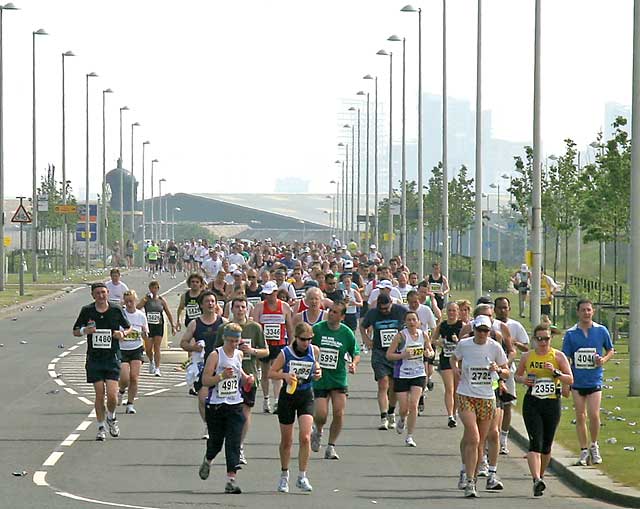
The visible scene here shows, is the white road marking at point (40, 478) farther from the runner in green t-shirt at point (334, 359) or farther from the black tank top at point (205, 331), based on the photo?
the runner in green t-shirt at point (334, 359)

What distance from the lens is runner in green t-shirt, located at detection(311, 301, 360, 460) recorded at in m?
18.8

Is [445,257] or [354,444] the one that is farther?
[445,257]

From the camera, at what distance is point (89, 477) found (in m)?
17.1

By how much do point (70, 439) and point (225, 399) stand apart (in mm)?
4583

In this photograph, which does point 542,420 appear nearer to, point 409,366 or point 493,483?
point 493,483

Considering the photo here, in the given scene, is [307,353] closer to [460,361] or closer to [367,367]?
[460,361]

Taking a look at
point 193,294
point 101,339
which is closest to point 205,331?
point 101,339

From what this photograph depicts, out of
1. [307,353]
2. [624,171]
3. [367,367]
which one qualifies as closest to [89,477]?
[307,353]

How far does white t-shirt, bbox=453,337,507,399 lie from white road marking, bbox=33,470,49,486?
3976mm

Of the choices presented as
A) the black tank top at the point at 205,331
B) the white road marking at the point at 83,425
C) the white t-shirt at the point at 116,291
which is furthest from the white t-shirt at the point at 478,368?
the white t-shirt at the point at 116,291

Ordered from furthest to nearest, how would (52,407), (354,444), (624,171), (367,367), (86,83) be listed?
(86,83)
(624,171)
(367,367)
(52,407)
(354,444)

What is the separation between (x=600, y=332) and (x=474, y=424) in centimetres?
248

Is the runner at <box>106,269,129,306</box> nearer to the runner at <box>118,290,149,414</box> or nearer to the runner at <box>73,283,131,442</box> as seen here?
the runner at <box>118,290,149,414</box>

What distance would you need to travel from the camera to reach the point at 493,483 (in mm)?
16781
